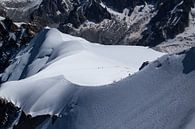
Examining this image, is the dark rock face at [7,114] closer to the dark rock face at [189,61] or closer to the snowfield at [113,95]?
the snowfield at [113,95]

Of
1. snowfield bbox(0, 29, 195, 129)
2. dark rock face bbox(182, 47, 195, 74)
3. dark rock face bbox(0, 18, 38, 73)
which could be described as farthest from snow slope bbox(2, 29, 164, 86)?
dark rock face bbox(182, 47, 195, 74)

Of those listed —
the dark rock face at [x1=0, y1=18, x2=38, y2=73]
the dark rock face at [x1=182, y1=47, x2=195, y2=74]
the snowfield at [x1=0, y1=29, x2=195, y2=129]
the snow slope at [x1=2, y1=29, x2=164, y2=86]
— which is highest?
the dark rock face at [x1=182, y1=47, x2=195, y2=74]

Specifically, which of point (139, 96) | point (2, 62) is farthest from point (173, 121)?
point (2, 62)

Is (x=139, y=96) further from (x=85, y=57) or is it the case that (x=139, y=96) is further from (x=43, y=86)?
(x=85, y=57)

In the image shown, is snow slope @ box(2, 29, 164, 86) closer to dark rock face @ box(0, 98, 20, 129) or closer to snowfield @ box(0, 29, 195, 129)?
snowfield @ box(0, 29, 195, 129)

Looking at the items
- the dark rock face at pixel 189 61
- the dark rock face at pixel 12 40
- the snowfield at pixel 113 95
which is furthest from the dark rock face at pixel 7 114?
the dark rock face at pixel 12 40

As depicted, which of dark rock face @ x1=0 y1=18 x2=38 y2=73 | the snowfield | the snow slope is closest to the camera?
the snowfield

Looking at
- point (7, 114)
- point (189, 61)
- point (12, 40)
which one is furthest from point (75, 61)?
point (12, 40)
